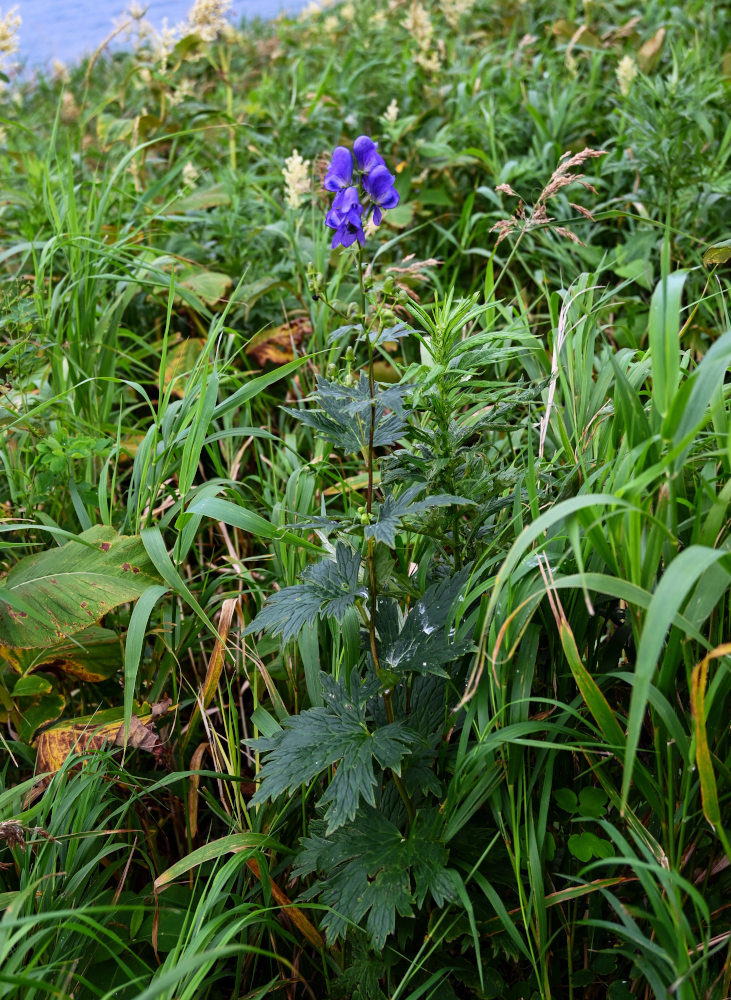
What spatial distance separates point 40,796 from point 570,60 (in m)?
3.57

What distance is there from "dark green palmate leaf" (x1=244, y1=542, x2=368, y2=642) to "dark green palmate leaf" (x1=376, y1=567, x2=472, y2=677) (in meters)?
0.10

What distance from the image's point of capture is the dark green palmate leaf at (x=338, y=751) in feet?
3.73

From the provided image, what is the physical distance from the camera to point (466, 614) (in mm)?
1425

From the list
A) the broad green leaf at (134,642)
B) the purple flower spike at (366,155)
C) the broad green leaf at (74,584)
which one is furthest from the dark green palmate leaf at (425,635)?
the purple flower spike at (366,155)

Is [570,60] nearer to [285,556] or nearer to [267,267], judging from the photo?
[267,267]

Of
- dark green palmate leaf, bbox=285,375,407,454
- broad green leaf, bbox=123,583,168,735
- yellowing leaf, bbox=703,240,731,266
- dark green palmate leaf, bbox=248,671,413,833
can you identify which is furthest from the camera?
yellowing leaf, bbox=703,240,731,266

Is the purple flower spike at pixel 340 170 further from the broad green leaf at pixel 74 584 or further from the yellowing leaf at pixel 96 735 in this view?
the yellowing leaf at pixel 96 735

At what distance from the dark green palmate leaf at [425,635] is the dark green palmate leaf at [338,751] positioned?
2.4 inches

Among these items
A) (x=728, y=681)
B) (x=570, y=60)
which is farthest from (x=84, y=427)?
(x=570, y=60)

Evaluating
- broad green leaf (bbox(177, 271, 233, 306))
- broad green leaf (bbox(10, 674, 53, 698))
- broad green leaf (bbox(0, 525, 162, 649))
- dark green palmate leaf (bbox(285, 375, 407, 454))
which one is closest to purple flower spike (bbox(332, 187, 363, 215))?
dark green palmate leaf (bbox(285, 375, 407, 454))

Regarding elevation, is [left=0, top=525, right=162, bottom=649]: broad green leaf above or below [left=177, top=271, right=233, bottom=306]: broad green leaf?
below

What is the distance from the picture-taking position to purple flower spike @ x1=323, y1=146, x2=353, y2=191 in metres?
1.27

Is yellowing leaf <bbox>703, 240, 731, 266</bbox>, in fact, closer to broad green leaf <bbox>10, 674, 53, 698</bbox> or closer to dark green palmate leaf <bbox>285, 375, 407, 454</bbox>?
dark green palmate leaf <bbox>285, 375, 407, 454</bbox>

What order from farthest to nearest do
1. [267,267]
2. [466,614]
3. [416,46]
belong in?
1. [416,46]
2. [267,267]
3. [466,614]
